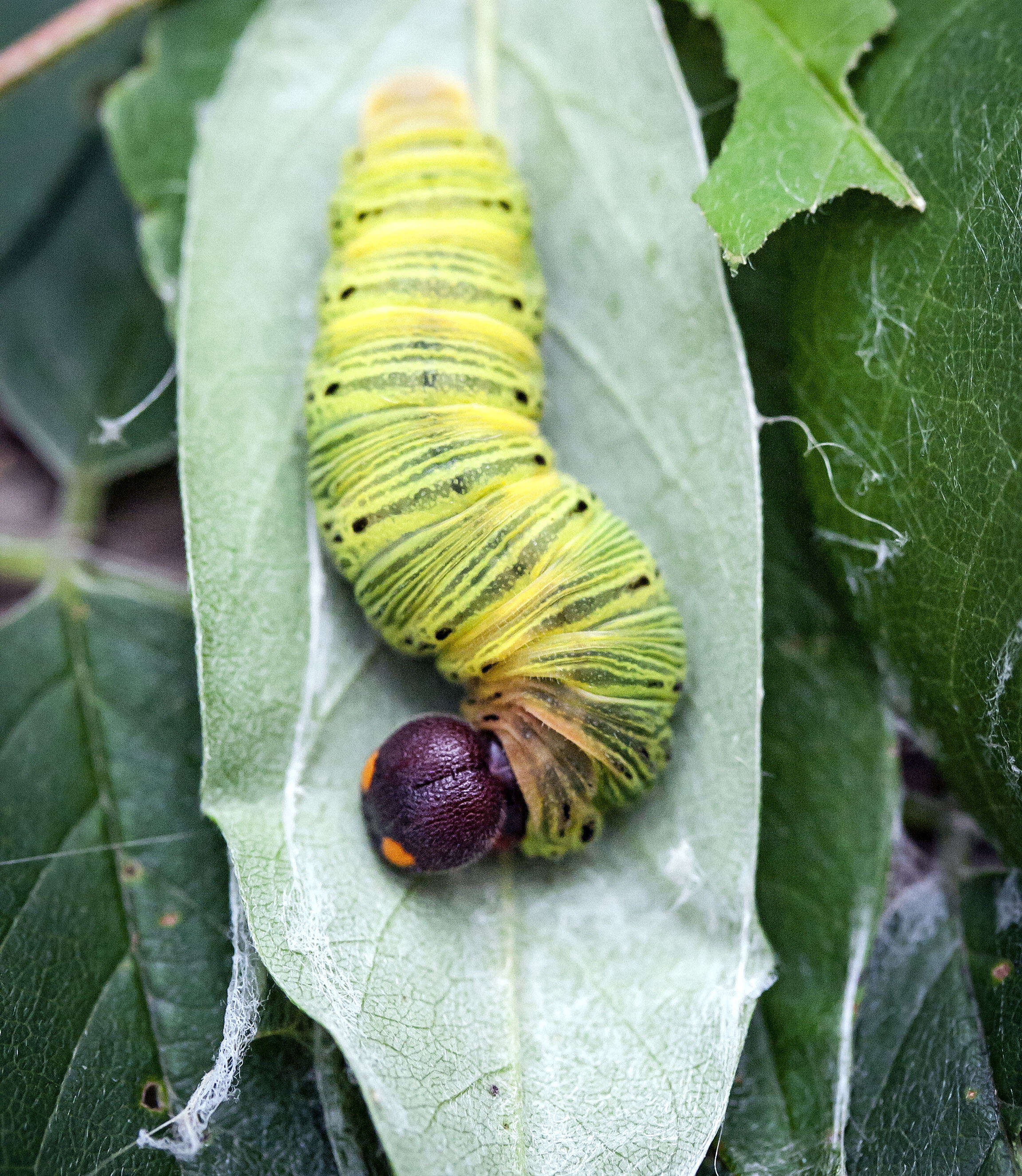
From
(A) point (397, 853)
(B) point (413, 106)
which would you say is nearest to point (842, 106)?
(B) point (413, 106)

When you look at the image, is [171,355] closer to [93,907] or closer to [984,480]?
[93,907]

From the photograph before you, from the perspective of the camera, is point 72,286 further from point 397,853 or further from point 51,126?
point 397,853

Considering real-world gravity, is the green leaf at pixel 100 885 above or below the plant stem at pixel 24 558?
below

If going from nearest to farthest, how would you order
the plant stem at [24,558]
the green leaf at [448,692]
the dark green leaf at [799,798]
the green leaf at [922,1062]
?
1. the green leaf at [448,692]
2. the green leaf at [922,1062]
3. the dark green leaf at [799,798]
4. the plant stem at [24,558]

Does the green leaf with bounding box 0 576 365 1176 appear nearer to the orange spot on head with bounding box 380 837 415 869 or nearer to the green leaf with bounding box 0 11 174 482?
the orange spot on head with bounding box 380 837 415 869

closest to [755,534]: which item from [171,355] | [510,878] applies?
[510,878]

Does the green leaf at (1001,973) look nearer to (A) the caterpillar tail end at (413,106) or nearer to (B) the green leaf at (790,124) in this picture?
(B) the green leaf at (790,124)

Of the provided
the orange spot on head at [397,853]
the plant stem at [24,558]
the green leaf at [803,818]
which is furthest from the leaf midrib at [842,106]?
the plant stem at [24,558]

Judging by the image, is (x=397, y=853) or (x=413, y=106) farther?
(x=413, y=106)
